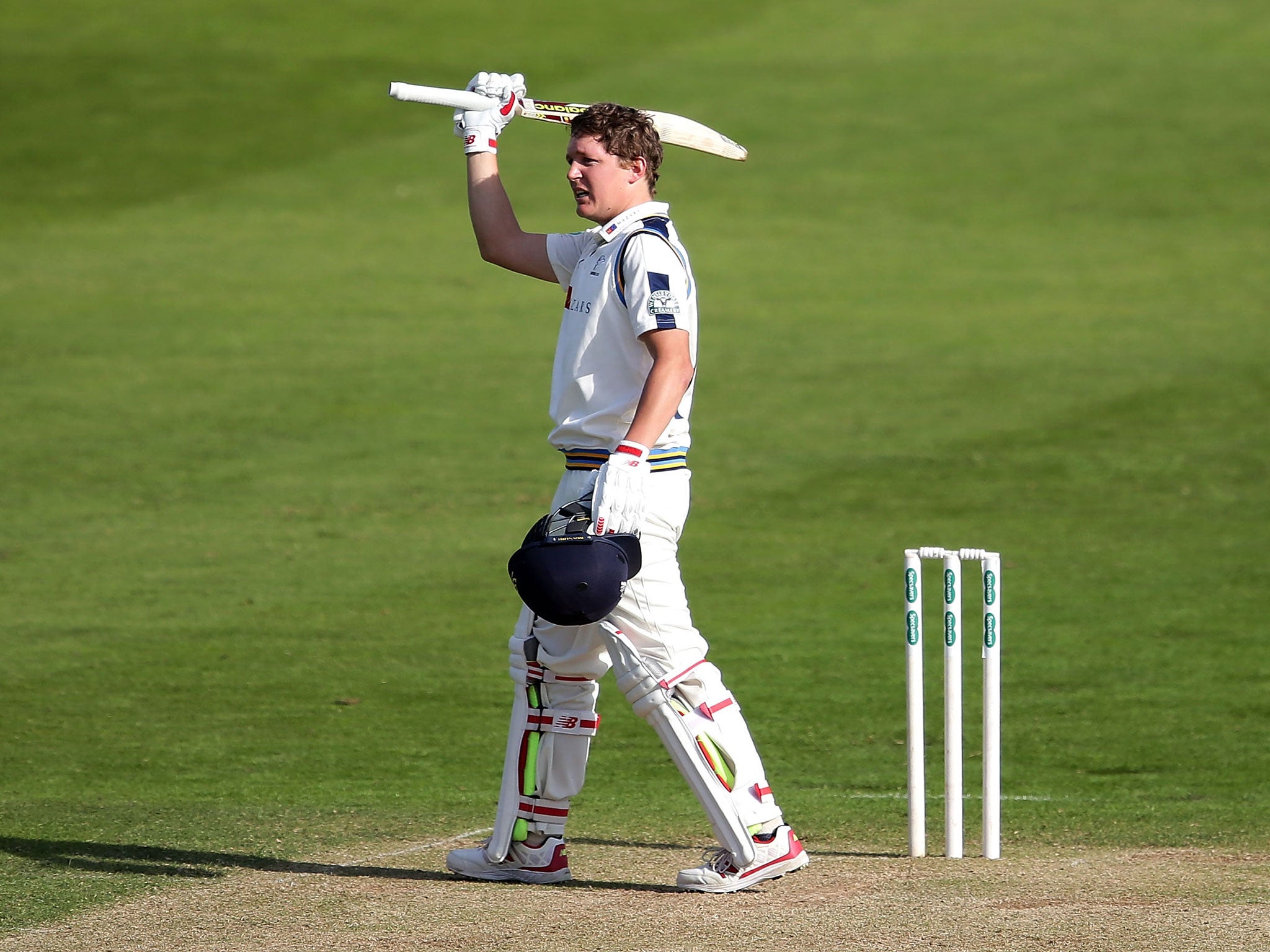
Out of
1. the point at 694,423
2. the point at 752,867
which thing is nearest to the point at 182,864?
the point at 752,867

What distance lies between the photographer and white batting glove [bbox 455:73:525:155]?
5539 millimetres

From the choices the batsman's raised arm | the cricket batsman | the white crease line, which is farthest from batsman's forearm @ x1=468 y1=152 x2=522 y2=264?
the white crease line

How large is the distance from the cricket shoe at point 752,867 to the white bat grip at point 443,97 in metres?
2.28

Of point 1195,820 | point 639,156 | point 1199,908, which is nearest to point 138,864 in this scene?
point 639,156

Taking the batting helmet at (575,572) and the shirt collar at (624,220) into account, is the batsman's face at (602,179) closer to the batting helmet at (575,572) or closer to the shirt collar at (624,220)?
the shirt collar at (624,220)

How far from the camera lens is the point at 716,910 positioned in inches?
183

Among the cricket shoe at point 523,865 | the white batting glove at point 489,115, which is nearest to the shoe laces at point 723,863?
the cricket shoe at point 523,865

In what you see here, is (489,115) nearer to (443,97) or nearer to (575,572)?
(443,97)

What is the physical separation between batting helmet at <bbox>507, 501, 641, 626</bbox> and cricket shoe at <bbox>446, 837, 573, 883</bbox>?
700 mm

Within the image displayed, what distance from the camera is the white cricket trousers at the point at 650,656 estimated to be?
4.86 metres

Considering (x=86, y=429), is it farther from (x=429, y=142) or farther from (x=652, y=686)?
A: (x=429, y=142)

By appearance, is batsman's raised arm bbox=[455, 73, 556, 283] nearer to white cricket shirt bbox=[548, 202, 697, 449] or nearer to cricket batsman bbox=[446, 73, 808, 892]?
cricket batsman bbox=[446, 73, 808, 892]

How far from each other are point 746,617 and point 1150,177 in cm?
1611

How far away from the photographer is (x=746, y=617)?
9172 mm
